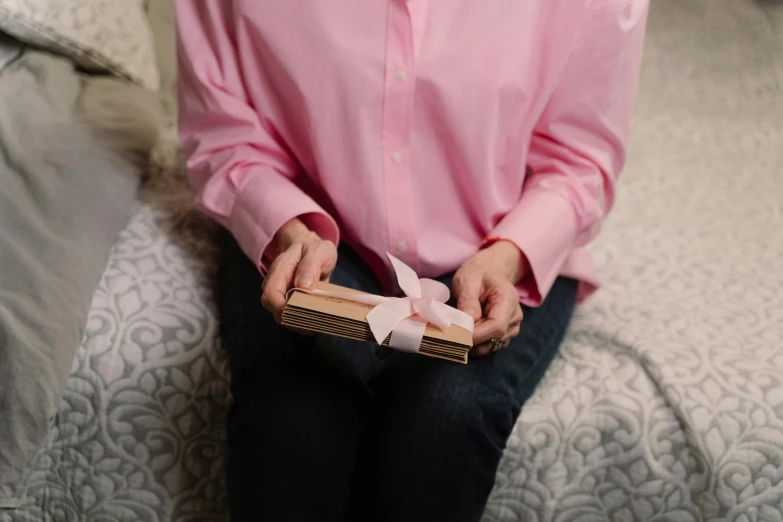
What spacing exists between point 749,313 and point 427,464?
510mm

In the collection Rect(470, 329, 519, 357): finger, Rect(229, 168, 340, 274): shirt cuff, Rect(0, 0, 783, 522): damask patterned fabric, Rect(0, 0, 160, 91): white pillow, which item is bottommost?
Rect(0, 0, 783, 522): damask patterned fabric

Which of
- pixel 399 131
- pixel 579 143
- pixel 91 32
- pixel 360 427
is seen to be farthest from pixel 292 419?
pixel 91 32

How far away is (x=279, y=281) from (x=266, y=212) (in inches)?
5.1

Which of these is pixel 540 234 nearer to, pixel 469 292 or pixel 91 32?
pixel 469 292

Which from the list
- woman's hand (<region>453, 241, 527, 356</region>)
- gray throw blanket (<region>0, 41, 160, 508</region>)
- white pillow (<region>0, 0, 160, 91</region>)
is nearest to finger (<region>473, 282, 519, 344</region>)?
woman's hand (<region>453, 241, 527, 356</region>)

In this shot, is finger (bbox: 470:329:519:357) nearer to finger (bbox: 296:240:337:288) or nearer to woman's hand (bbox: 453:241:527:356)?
woman's hand (bbox: 453:241:527:356)

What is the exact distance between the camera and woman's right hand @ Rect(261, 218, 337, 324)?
68cm

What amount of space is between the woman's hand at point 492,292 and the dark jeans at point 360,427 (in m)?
0.05

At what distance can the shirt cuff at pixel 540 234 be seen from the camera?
2.62 feet

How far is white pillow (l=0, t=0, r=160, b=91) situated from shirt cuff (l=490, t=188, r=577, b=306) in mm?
719

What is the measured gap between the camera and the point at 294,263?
0.73 m

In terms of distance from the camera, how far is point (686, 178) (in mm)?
1233

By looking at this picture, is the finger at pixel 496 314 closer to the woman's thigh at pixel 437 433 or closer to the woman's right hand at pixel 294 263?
the woman's thigh at pixel 437 433

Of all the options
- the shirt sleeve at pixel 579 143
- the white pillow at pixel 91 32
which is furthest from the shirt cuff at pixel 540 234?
the white pillow at pixel 91 32
